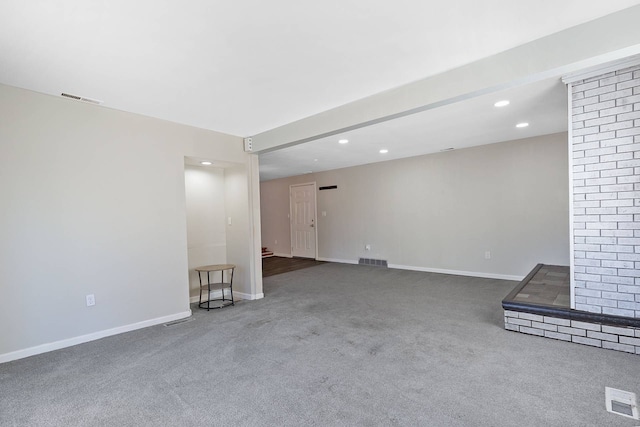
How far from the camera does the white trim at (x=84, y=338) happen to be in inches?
107

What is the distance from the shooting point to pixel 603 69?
256cm

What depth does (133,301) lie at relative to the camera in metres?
3.43

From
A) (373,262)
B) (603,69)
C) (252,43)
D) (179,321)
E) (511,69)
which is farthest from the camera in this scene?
(373,262)

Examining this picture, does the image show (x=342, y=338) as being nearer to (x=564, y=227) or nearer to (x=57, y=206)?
(x=57, y=206)

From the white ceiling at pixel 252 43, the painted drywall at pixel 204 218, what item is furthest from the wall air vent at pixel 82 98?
the painted drywall at pixel 204 218

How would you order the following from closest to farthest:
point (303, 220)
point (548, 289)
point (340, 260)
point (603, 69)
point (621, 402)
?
point (621, 402), point (603, 69), point (548, 289), point (340, 260), point (303, 220)

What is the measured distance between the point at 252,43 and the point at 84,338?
126 inches

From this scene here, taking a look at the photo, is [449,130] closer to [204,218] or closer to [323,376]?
[323,376]

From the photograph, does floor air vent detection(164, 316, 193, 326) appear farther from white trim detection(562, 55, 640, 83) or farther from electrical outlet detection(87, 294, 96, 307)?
white trim detection(562, 55, 640, 83)

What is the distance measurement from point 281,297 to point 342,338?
1.78 m

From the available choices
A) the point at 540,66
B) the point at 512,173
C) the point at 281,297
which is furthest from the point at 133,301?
→ the point at 512,173

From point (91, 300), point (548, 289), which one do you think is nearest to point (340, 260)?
point (548, 289)

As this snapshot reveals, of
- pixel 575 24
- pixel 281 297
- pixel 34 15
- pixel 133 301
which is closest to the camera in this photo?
pixel 34 15

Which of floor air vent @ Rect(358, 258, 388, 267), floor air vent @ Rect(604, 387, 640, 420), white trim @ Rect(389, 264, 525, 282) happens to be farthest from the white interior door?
floor air vent @ Rect(604, 387, 640, 420)
